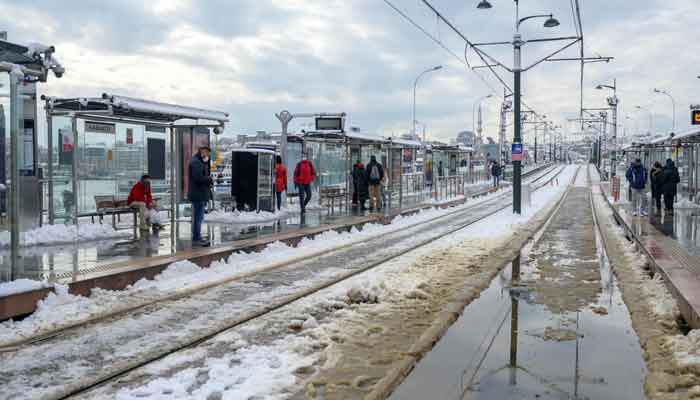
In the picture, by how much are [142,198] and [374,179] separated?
10.7 metres

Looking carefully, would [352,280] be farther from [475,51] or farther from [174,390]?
[475,51]

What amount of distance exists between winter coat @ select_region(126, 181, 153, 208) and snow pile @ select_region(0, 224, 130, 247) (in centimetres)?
122

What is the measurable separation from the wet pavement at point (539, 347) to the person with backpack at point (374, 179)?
13.4 m

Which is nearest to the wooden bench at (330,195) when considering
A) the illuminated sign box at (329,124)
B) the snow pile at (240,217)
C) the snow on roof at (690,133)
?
the illuminated sign box at (329,124)

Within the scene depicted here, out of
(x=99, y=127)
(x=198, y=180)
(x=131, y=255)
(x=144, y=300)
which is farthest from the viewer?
(x=99, y=127)

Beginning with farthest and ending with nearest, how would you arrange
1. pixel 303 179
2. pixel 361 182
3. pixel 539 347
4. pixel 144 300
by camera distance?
pixel 361 182
pixel 303 179
pixel 144 300
pixel 539 347

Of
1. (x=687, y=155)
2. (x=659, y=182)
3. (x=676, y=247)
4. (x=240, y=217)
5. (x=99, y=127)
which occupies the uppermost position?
(x=99, y=127)

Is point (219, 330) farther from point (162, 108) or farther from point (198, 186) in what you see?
point (162, 108)

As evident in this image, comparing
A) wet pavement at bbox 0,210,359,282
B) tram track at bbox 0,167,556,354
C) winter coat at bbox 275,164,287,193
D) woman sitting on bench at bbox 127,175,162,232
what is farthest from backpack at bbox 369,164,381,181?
woman sitting on bench at bbox 127,175,162,232

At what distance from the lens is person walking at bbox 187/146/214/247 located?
44.7 ft

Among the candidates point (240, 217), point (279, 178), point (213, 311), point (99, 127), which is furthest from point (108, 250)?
point (279, 178)

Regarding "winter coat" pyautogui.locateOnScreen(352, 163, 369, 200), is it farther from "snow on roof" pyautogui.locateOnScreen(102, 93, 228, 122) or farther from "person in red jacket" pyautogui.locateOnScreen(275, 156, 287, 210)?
"snow on roof" pyautogui.locateOnScreen(102, 93, 228, 122)

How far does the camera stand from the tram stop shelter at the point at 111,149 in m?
13.5

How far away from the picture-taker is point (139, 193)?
1567 cm
